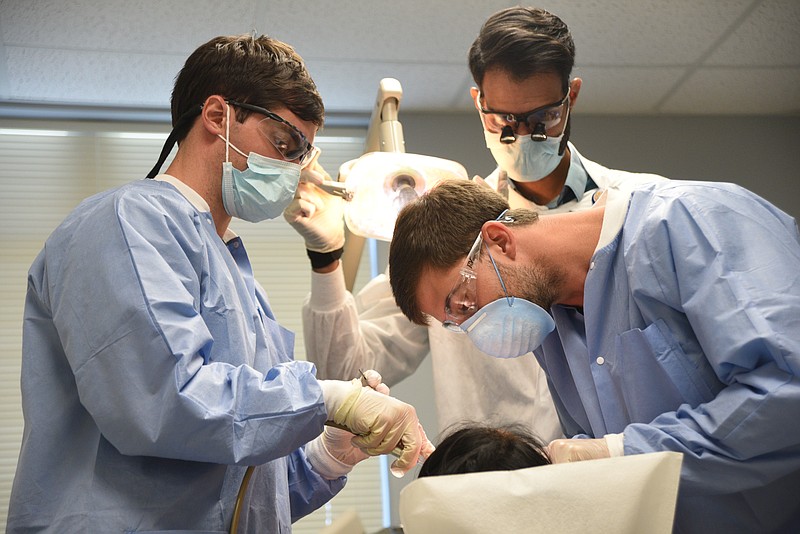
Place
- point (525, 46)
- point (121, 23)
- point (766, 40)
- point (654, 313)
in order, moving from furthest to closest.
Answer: point (766, 40), point (121, 23), point (525, 46), point (654, 313)

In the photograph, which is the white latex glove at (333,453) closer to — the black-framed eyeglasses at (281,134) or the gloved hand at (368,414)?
the gloved hand at (368,414)

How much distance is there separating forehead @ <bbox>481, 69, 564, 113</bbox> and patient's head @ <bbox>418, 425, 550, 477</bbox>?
3.50ft

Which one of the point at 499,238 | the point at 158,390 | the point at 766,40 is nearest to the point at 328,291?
the point at 499,238

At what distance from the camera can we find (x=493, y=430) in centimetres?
140

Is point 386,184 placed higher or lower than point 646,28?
lower

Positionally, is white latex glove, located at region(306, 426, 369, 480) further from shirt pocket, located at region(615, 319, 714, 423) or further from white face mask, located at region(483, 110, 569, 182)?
white face mask, located at region(483, 110, 569, 182)

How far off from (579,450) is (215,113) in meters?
0.98

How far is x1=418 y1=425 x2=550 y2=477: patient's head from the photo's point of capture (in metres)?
1.30

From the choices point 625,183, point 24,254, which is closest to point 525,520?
point 625,183

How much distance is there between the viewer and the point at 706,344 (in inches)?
51.3

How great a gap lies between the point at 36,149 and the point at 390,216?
305 centimetres

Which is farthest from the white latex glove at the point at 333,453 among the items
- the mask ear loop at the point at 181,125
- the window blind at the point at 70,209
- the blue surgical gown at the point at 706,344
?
the window blind at the point at 70,209

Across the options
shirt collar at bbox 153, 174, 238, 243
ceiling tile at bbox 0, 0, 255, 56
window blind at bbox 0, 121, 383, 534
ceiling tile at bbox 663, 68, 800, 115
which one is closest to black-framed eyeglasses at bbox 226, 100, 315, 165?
shirt collar at bbox 153, 174, 238, 243

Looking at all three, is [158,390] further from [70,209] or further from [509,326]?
[70,209]
